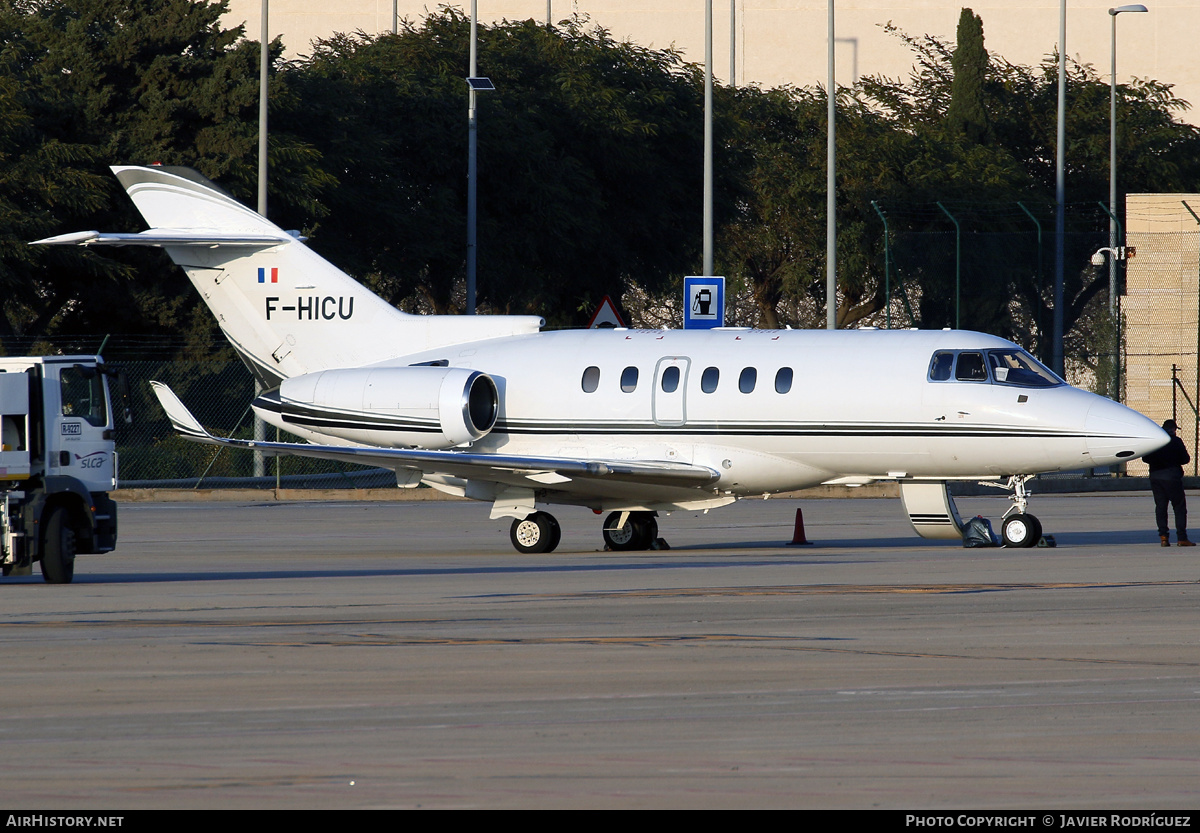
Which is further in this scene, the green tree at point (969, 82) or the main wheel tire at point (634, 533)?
the green tree at point (969, 82)

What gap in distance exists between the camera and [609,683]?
11.2 m

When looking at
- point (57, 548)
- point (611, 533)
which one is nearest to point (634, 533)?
point (611, 533)

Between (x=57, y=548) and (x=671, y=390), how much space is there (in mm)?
8555

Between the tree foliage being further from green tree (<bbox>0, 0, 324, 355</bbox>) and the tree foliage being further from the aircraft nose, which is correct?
the aircraft nose

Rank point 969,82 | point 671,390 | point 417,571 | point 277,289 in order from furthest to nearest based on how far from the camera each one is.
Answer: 1. point 969,82
2. point 277,289
3. point 671,390
4. point 417,571

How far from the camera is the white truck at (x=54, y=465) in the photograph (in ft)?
58.5

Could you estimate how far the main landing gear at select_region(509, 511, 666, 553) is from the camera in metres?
23.3

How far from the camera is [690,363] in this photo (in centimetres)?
2370

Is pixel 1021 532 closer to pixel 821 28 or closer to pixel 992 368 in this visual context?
pixel 992 368

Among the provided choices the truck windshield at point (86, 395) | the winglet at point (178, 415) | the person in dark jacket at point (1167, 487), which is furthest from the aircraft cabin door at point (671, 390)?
the truck windshield at point (86, 395)

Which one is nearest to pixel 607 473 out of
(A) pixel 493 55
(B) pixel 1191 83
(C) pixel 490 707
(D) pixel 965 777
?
(C) pixel 490 707

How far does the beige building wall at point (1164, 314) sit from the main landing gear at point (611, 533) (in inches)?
863

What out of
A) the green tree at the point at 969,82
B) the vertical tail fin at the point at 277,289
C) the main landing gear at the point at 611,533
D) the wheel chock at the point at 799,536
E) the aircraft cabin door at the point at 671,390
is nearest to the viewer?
the main landing gear at the point at 611,533

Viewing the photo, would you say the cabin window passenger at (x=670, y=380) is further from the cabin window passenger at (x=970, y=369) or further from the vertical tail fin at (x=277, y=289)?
the cabin window passenger at (x=970, y=369)
